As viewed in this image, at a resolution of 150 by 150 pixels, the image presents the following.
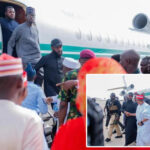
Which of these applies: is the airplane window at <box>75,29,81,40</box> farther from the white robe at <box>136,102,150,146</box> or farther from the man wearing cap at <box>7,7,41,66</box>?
the white robe at <box>136,102,150,146</box>

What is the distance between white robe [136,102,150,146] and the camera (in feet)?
5.60

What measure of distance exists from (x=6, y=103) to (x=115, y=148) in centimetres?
63

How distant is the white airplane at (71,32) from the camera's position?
677cm

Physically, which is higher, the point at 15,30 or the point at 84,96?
the point at 15,30

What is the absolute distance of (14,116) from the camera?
1549mm

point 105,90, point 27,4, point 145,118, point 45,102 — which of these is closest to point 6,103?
point 105,90

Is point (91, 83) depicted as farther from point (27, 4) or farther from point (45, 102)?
point (27, 4)

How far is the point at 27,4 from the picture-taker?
6461 millimetres

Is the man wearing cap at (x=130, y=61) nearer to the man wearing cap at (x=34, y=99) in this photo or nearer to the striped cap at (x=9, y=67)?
the striped cap at (x=9, y=67)

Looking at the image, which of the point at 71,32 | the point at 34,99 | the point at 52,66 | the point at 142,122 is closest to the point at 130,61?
the point at 142,122

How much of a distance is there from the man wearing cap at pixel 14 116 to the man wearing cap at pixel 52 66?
3.73 metres

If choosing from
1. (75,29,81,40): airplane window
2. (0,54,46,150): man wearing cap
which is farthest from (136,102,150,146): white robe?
(75,29,81,40): airplane window

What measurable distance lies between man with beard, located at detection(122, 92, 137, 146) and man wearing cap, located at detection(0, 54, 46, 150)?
0.48 metres

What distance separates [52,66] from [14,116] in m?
3.91
